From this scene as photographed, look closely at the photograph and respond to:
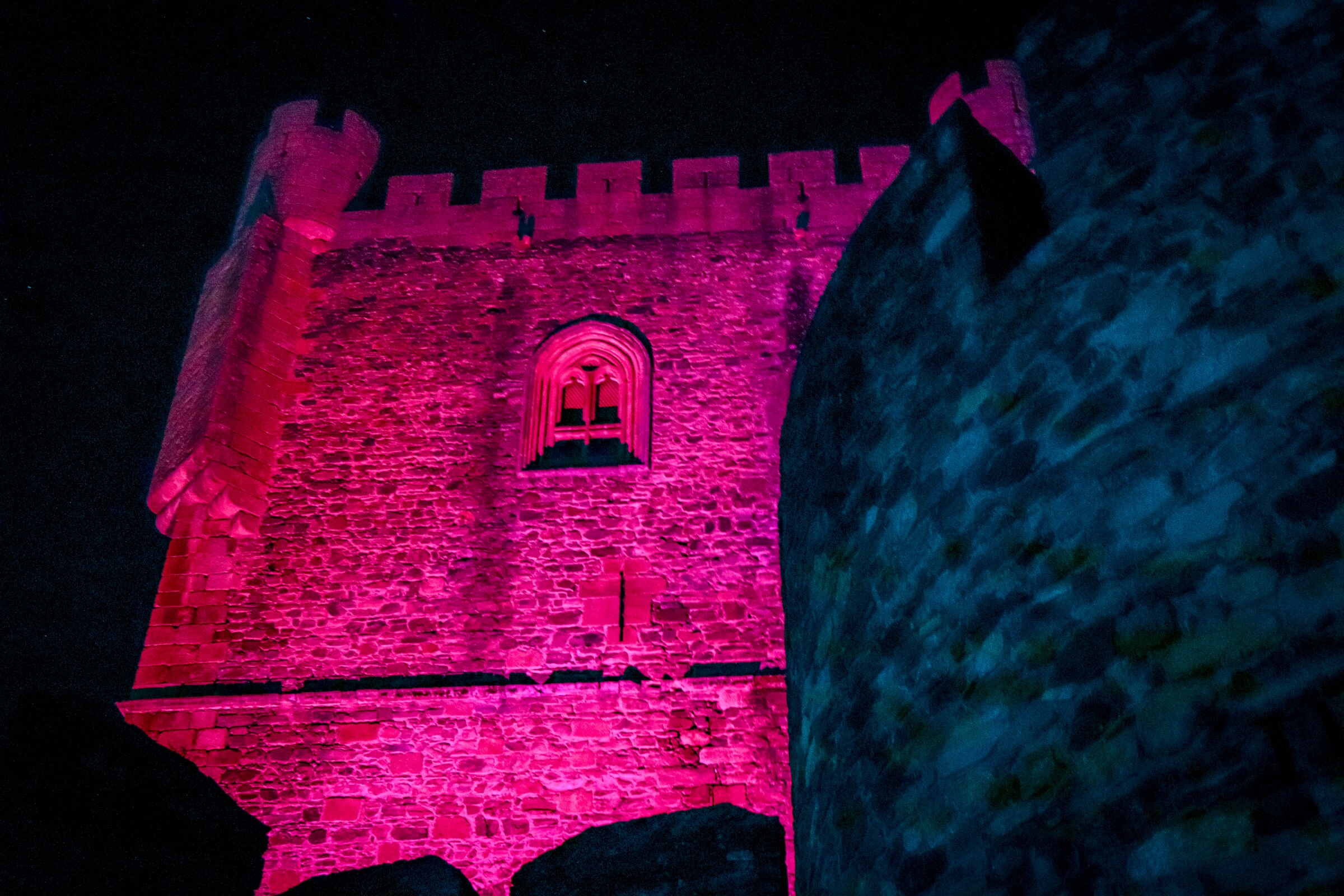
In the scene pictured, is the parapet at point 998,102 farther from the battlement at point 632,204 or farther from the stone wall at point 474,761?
the stone wall at point 474,761

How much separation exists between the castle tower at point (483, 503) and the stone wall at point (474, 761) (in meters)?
0.02

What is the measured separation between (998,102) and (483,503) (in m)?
6.29

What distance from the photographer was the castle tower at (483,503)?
23.6 ft

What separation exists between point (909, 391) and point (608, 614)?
494 centimetres

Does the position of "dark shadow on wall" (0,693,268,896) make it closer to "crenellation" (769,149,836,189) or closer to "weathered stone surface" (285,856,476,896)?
"weathered stone surface" (285,856,476,896)

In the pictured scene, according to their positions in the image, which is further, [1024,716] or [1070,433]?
[1070,433]

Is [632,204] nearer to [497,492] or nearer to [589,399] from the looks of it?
[589,399]

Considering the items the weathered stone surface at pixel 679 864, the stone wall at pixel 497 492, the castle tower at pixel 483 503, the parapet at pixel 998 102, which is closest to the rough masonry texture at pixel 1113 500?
the weathered stone surface at pixel 679 864

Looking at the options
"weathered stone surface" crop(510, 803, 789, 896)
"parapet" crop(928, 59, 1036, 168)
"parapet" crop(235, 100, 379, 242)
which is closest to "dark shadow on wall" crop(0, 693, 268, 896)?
"weathered stone surface" crop(510, 803, 789, 896)

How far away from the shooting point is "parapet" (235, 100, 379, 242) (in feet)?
33.8

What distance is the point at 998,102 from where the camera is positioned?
10.0 meters

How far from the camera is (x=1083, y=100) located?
286 cm

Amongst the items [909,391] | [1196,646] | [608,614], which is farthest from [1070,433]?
[608,614]

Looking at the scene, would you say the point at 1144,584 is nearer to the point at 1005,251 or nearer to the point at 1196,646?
the point at 1196,646
